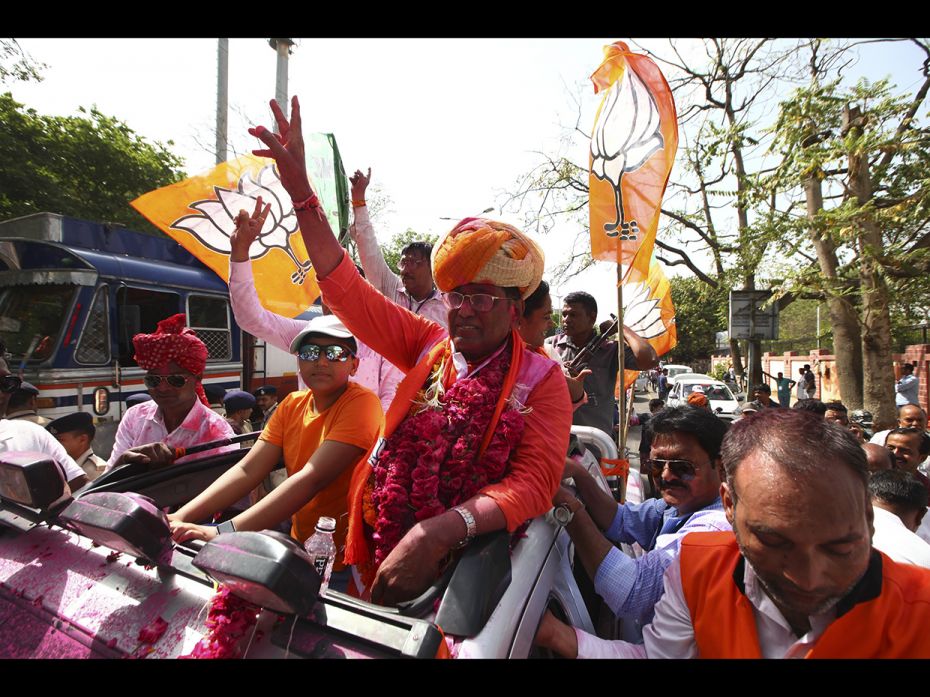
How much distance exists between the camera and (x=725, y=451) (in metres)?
1.50

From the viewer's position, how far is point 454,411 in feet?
5.80

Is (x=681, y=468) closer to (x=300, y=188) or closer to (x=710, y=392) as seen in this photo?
(x=300, y=188)

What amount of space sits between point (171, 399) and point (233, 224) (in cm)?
201

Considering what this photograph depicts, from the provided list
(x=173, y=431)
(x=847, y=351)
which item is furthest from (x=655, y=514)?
(x=847, y=351)

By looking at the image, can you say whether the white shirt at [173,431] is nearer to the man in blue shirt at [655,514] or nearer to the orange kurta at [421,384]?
the orange kurta at [421,384]

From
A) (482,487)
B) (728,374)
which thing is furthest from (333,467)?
(728,374)

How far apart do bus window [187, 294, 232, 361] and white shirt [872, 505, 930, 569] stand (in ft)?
25.4

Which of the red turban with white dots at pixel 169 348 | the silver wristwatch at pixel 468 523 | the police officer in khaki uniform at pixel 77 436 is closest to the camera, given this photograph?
the silver wristwatch at pixel 468 523

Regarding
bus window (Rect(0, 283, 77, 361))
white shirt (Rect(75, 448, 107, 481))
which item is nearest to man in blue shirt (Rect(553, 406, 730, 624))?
white shirt (Rect(75, 448, 107, 481))

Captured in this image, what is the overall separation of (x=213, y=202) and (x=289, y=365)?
6.22m

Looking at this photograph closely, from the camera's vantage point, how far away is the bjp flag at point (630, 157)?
13.0 feet

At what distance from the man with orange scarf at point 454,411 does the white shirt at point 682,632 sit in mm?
412

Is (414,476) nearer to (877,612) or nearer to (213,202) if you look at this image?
(877,612)

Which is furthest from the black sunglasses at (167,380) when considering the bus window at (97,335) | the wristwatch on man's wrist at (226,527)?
the bus window at (97,335)
